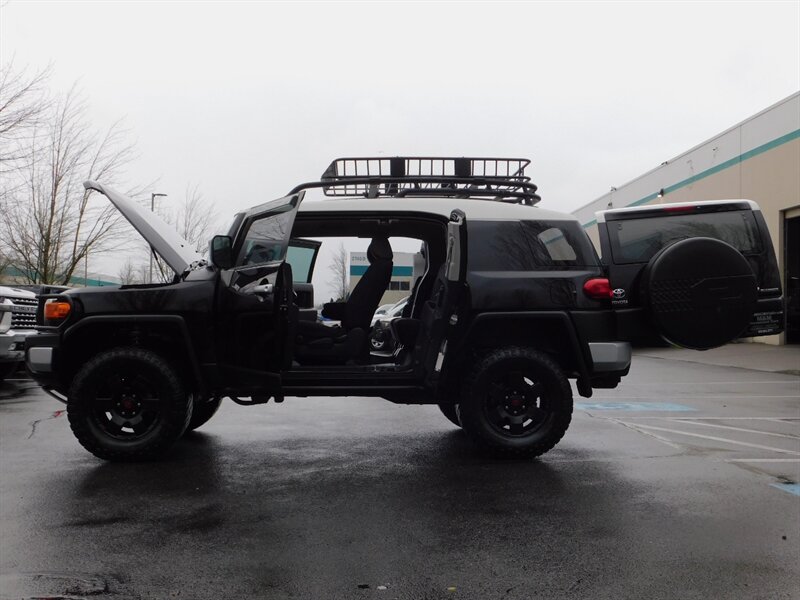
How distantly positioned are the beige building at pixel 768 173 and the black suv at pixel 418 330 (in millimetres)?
17037

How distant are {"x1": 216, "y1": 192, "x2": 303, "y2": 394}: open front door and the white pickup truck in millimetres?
5252

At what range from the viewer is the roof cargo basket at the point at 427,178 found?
623 cm

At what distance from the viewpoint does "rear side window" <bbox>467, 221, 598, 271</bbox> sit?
5.73 m

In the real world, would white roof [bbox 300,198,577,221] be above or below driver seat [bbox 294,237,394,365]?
above

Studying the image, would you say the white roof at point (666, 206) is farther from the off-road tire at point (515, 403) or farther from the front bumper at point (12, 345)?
the front bumper at point (12, 345)

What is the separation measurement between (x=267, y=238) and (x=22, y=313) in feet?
20.1

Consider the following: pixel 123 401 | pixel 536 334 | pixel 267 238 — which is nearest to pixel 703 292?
pixel 536 334

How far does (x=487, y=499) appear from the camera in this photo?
4.61 metres

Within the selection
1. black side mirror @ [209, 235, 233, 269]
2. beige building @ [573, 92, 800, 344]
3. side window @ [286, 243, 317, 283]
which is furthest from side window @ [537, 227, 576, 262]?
beige building @ [573, 92, 800, 344]

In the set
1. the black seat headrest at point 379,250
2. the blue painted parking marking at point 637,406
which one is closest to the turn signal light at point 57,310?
the black seat headrest at point 379,250

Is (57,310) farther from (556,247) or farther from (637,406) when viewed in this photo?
(637,406)

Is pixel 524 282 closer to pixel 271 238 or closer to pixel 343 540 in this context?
pixel 271 238

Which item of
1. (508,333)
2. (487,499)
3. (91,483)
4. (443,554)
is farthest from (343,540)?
(508,333)

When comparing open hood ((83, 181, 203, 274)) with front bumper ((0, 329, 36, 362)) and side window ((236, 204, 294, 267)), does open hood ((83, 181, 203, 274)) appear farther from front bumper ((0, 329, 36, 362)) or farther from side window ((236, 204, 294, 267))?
front bumper ((0, 329, 36, 362))
